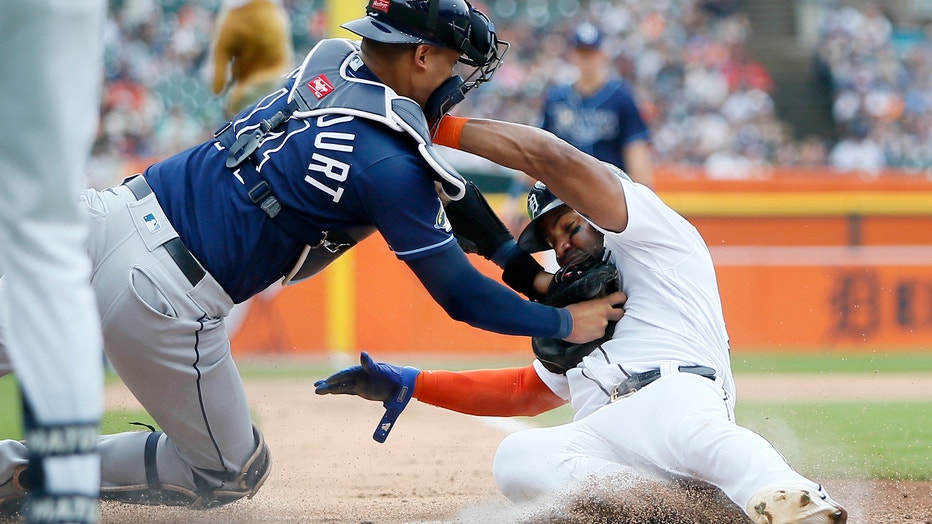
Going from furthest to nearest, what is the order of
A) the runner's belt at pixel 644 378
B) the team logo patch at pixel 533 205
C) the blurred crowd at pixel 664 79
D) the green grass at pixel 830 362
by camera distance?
1. the blurred crowd at pixel 664 79
2. the green grass at pixel 830 362
3. the team logo patch at pixel 533 205
4. the runner's belt at pixel 644 378

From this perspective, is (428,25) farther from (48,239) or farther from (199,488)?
(199,488)

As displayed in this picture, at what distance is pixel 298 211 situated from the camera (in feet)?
11.1

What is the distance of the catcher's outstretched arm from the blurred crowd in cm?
1076

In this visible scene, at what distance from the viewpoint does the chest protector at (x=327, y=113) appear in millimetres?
3285

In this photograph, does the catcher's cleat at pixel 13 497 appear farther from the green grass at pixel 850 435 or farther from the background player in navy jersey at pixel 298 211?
the green grass at pixel 850 435

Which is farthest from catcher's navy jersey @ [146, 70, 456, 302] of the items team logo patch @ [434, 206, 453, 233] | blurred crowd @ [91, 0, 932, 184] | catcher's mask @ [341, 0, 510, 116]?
blurred crowd @ [91, 0, 932, 184]

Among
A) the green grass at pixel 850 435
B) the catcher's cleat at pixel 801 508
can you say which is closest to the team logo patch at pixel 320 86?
the catcher's cleat at pixel 801 508

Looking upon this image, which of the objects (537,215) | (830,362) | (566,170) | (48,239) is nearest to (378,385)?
(537,215)

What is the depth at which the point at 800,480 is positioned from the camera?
9.59ft

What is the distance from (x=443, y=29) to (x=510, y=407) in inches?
62.6

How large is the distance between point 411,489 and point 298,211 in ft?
6.79

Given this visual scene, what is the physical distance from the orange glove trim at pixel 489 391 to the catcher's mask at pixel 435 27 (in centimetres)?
118

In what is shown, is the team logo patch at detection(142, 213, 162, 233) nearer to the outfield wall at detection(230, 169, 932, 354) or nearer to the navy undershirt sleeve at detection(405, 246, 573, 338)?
the navy undershirt sleeve at detection(405, 246, 573, 338)

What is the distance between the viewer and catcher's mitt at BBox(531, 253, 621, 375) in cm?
369
